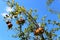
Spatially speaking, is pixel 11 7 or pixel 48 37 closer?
pixel 48 37

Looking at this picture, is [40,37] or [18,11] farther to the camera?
[18,11]

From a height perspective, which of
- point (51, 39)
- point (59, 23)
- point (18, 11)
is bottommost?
point (51, 39)

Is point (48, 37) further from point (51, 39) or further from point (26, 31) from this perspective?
point (26, 31)

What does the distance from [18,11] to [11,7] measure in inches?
25.9

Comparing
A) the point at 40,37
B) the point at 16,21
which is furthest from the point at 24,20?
the point at 40,37

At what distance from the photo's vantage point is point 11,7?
12.5 m

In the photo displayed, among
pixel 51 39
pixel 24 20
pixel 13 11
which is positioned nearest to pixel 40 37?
pixel 51 39

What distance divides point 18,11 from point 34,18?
0.82 meters

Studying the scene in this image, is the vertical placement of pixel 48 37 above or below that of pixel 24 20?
below

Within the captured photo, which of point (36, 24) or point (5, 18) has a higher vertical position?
point (5, 18)

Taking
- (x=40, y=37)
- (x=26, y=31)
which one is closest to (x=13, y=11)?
(x=26, y=31)

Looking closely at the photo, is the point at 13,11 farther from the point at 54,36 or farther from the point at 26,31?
the point at 54,36

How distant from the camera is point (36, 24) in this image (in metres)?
11.4

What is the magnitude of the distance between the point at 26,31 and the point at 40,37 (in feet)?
3.72
